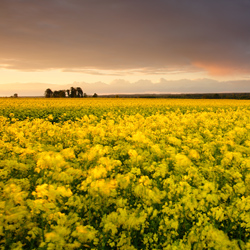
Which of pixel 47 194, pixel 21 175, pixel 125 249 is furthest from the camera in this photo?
pixel 21 175

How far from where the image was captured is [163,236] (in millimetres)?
2832

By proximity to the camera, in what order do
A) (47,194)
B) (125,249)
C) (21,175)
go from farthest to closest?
(21,175) < (47,194) < (125,249)

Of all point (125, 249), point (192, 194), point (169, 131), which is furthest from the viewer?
point (169, 131)

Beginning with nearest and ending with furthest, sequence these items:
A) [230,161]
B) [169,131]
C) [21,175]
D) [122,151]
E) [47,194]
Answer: [47,194]
[21,175]
[230,161]
[122,151]
[169,131]

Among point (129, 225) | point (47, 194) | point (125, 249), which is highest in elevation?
point (47, 194)

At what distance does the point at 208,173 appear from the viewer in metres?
4.39

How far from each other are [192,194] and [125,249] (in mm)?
1195

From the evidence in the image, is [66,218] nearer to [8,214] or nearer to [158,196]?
[8,214]

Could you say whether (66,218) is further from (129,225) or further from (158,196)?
(158,196)

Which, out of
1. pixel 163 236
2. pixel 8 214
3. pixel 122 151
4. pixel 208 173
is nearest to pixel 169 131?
pixel 122 151

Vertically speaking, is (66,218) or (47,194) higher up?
(47,194)

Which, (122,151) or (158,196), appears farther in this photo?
(122,151)

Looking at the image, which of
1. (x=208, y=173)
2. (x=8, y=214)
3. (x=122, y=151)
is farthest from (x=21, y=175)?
(x=208, y=173)

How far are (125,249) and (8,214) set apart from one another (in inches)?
56.6
